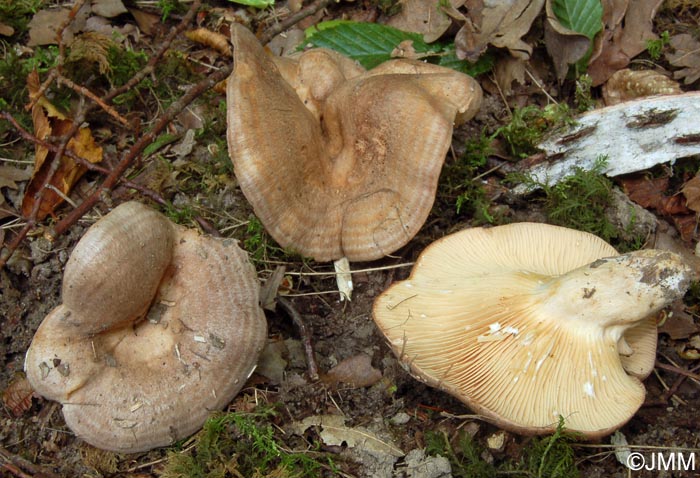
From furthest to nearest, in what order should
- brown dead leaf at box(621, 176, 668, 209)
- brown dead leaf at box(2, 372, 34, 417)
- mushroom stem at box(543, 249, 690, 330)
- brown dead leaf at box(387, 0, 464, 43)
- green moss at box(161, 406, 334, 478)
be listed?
brown dead leaf at box(387, 0, 464, 43)
brown dead leaf at box(621, 176, 668, 209)
brown dead leaf at box(2, 372, 34, 417)
green moss at box(161, 406, 334, 478)
mushroom stem at box(543, 249, 690, 330)

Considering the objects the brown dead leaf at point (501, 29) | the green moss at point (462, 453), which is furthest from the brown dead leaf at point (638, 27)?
the green moss at point (462, 453)

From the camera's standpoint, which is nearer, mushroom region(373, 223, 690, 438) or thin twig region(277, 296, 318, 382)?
mushroom region(373, 223, 690, 438)

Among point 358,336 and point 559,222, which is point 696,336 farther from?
point 358,336

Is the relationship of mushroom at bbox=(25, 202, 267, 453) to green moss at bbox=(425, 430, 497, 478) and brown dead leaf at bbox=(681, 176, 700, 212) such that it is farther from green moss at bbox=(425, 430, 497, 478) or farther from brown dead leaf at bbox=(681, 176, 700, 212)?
brown dead leaf at bbox=(681, 176, 700, 212)

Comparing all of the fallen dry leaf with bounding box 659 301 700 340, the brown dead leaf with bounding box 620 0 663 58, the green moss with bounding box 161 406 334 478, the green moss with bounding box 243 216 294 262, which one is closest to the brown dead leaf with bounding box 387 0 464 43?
the brown dead leaf with bounding box 620 0 663 58

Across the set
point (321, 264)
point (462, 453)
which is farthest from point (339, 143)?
point (462, 453)

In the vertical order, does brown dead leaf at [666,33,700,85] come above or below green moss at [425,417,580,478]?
above

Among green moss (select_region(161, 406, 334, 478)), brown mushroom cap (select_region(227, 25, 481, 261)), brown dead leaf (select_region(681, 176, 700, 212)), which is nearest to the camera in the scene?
green moss (select_region(161, 406, 334, 478))
